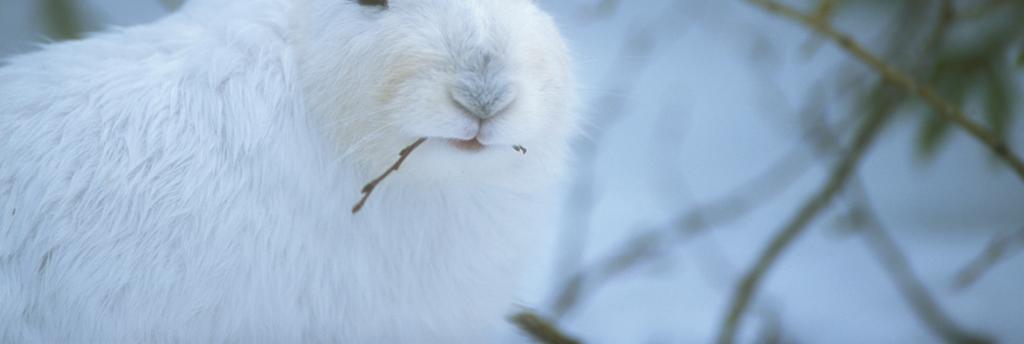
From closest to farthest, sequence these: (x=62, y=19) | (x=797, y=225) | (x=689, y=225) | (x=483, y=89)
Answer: (x=483, y=89) < (x=62, y=19) < (x=797, y=225) < (x=689, y=225)

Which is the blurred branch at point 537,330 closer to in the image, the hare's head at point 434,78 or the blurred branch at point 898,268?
the hare's head at point 434,78

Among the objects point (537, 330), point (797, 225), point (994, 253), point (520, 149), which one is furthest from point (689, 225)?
point (520, 149)

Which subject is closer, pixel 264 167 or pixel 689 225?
pixel 264 167

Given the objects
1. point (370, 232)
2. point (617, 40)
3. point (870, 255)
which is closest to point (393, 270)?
point (370, 232)

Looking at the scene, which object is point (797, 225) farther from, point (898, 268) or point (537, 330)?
point (537, 330)

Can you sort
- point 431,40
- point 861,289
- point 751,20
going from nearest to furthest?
point 431,40
point 861,289
point 751,20

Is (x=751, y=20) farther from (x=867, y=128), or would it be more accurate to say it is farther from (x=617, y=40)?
(x=867, y=128)
